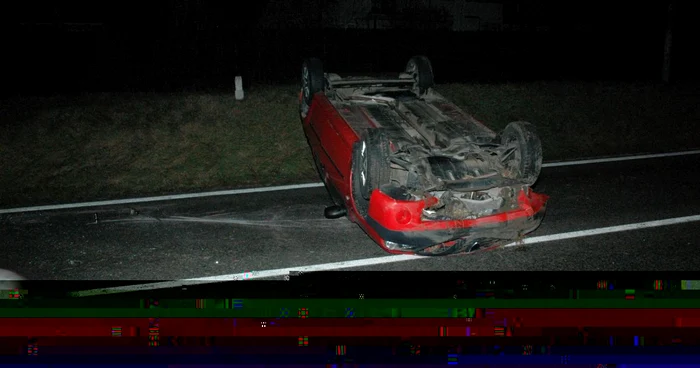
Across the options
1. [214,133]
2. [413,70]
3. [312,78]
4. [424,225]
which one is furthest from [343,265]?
[214,133]

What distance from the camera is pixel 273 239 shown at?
566 centimetres

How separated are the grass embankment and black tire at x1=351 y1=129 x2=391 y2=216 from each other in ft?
9.73

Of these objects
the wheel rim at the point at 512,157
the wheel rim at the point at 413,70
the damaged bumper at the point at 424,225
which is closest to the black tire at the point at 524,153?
the wheel rim at the point at 512,157

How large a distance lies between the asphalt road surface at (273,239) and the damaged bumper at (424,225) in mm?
374

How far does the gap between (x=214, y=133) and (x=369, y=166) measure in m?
5.33

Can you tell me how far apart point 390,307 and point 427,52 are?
12906 mm

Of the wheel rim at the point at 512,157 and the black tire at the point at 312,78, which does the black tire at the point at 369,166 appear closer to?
the wheel rim at the point at 512,157

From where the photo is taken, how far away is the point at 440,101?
22.8 feet

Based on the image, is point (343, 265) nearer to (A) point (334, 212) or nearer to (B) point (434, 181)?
(A) point (334, 212)

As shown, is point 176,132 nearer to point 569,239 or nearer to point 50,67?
point 50,67

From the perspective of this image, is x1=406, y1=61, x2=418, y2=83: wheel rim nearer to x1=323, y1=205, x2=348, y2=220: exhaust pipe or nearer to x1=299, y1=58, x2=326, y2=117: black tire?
x1=299, y1=58, x2=326, y2=117: black tire

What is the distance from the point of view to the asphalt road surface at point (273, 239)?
5.03m

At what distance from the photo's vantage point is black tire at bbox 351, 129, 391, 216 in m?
4.79

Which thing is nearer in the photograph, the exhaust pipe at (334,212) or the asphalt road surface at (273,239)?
the asphalt road surface at (273,239)
